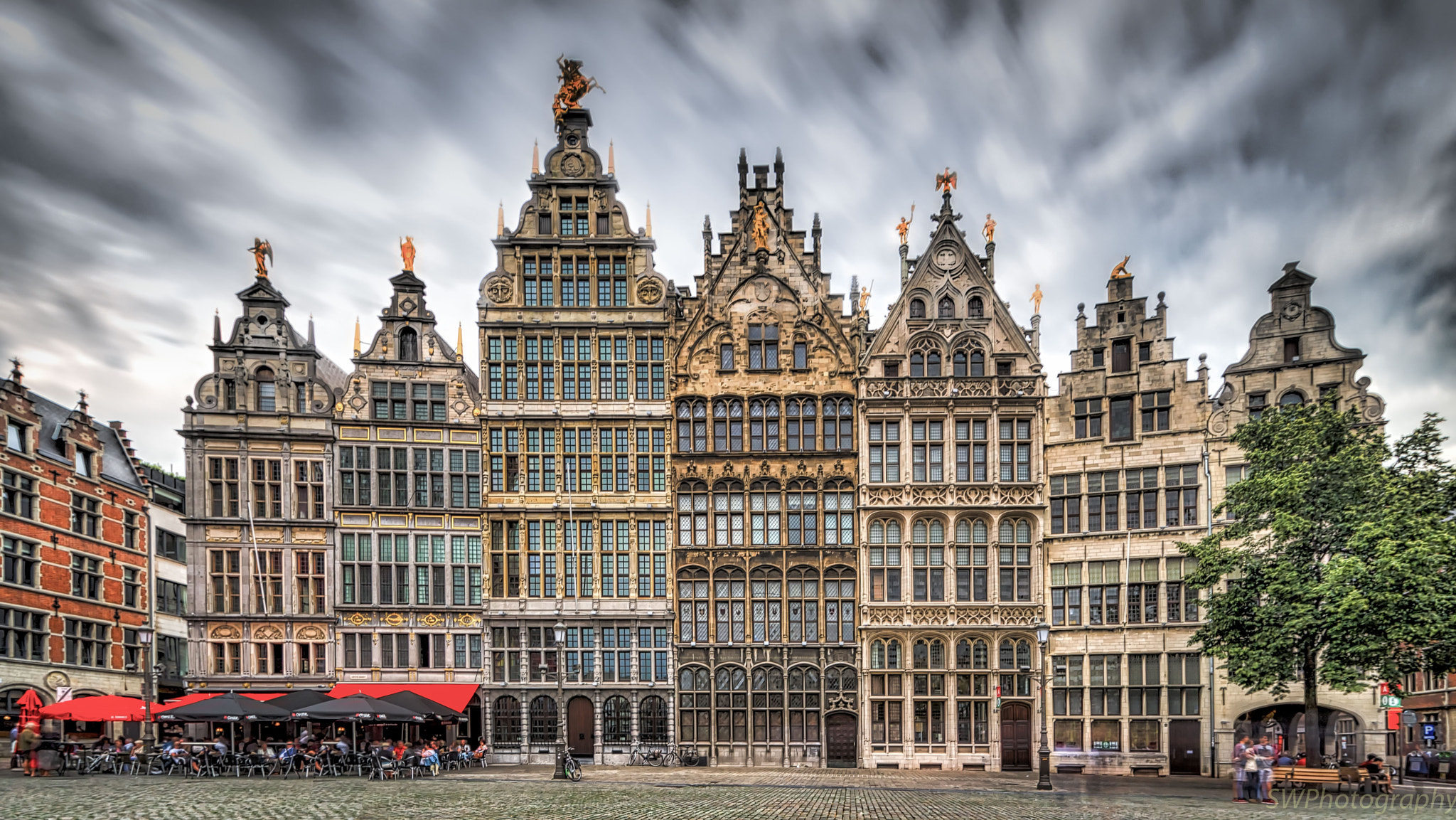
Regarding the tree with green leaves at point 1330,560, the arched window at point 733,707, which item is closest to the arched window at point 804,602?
the arched window at point 733,707

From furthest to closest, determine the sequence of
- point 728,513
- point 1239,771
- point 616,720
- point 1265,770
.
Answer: point 728,513, point 616,720, point 1239,771, point 1265,770

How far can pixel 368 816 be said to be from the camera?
19.2 m

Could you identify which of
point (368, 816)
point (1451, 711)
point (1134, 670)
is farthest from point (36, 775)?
point (1451, 711)

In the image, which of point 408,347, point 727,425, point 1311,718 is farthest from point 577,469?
point 1311,718

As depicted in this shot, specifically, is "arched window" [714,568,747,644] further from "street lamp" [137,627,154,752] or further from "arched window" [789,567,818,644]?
"street lamp" [137,627,154,752]

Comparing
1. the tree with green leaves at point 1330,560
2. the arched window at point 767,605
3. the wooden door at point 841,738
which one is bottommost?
the wooden door at point 841,738

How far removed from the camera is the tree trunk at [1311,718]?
87.7 feet

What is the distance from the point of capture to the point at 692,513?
3828 cm

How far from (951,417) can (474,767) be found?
2227 cm

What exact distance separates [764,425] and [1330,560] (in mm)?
19841

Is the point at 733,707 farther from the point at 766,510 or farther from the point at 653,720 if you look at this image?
the point at 766,510

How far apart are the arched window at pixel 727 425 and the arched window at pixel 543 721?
1208cm

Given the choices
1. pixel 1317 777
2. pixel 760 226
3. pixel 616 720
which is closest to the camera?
pixel 1317 777

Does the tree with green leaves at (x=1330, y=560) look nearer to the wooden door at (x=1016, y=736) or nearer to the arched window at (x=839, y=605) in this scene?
the wooden door at (x=1016, y=736)
